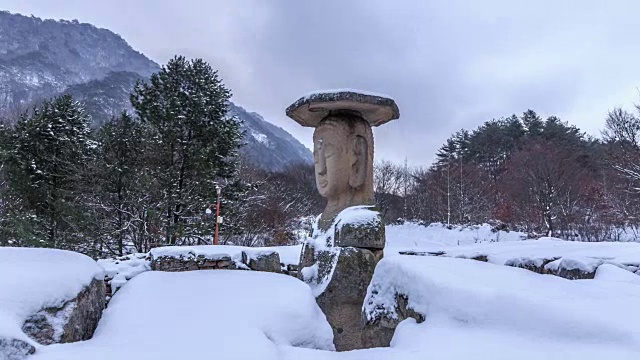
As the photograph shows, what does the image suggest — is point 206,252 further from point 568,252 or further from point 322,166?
point 568,252

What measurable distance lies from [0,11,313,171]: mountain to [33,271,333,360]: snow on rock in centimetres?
4521

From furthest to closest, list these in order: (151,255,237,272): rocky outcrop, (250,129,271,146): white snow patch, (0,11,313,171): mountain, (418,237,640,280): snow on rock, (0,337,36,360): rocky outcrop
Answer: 1. (250,129,271,146): white snow patch
2. (0,11,313,171): mountain
3. (151,255,237,272): rocky outcrop
4. (418,237,640,280): snow on rock
5. (0,337,36,360): rocky outcrop

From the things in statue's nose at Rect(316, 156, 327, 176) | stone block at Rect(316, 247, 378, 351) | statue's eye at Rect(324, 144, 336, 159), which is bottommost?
stone block at Rect(316, 247, 378, 351)

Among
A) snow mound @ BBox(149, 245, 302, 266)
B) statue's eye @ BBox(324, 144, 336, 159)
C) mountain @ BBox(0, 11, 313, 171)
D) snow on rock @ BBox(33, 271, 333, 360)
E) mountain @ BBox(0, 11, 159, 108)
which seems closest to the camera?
snow on rock @ BBox(33, 271, 333, 360)

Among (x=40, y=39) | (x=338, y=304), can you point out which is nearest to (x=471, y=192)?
(x=338, y=304)

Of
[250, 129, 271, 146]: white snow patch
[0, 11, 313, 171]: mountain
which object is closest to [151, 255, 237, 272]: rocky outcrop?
[0, 11, 313, 171]: mountain

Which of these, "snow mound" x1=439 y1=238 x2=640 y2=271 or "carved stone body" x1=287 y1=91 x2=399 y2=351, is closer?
"snow mound" x1=439 y1=238 x2=640 y2=271

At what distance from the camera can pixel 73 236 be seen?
44.5ft

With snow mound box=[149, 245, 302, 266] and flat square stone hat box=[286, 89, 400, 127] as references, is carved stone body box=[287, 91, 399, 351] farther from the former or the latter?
snow mound box=[149, 245, 302, 266]

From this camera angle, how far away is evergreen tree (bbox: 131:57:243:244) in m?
13.8

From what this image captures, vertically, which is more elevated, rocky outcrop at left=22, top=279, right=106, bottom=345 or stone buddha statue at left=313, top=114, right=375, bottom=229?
stone buddha statue at left=313, top=114, right=375, bottom=229

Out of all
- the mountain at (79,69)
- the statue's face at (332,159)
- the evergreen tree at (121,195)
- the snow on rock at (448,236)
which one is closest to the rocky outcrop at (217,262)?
the statue's face at (332,159)

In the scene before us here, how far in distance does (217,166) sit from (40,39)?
107437mm

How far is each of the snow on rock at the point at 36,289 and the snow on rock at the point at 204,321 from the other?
138 millimetres
